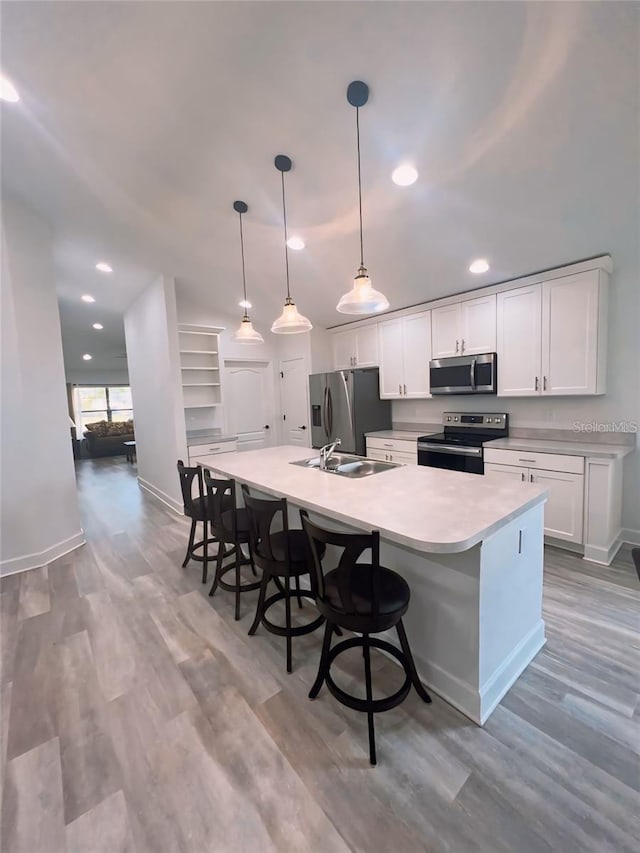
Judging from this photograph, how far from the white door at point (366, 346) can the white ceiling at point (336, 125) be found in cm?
123

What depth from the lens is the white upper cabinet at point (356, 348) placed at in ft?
15.5

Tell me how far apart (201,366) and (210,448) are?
1332 mm

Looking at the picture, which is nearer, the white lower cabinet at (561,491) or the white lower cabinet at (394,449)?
the white lower cabinet at (561,491)

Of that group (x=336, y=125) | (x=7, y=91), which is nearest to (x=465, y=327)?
(x=336, y=125)

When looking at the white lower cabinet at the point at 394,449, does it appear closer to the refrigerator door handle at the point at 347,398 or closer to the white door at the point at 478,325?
the refrigerator door handle at the point at 347,398

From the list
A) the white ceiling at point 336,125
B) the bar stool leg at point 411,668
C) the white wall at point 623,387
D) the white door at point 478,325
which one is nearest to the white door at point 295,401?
the white ceiling at point 336,125

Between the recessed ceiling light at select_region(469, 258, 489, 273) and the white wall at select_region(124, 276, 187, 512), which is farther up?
the recessed ceiling light at select_region(469, 258, 489, 273)

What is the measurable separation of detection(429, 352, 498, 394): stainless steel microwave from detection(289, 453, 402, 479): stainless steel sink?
158 centimetres

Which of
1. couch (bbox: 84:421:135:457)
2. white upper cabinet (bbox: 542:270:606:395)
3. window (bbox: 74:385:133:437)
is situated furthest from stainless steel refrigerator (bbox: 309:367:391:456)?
window (bbox: 74:385:133:437)

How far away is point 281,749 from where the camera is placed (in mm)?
1407

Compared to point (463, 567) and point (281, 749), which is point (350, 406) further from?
point (281, 749)

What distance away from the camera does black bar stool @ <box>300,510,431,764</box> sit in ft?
4.34

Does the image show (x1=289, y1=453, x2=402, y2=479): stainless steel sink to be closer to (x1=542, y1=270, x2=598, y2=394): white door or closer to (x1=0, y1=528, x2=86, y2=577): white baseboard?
(x1=542, y1=270, x2=598, y2=394): white door

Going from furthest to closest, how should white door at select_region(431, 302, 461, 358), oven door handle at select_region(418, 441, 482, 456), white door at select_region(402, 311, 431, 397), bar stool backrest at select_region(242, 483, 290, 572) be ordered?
white door at select_region(402, 311, 431, 397), white door at select_region(431, 302, 461, 358), oven door handle at select_region(418, 441, 482, 456), bar stool backrest at select_region(242, 483, 290, 572)
